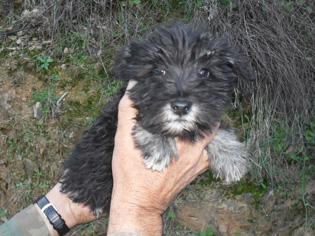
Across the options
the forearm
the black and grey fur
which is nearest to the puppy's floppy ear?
the black and grey fur

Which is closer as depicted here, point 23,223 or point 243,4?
point 23,223

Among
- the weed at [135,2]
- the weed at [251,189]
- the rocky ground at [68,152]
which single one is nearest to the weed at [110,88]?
the rocky ground at [68,152]

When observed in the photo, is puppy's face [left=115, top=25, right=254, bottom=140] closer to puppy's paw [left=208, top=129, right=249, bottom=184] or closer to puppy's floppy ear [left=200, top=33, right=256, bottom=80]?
puppy's floppy ear [left=200, top=33, right=256, bottom=80]

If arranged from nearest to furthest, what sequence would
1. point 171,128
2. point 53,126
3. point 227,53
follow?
point 171,128, point 227,53, point 53,126

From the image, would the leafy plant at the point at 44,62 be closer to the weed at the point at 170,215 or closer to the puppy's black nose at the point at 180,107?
the weed at the point at 170,215

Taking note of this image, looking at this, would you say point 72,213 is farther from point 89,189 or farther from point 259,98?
point 259,98

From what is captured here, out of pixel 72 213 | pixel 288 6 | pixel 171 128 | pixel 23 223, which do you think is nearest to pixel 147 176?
pixel 171 128

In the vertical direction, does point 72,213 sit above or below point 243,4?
below
